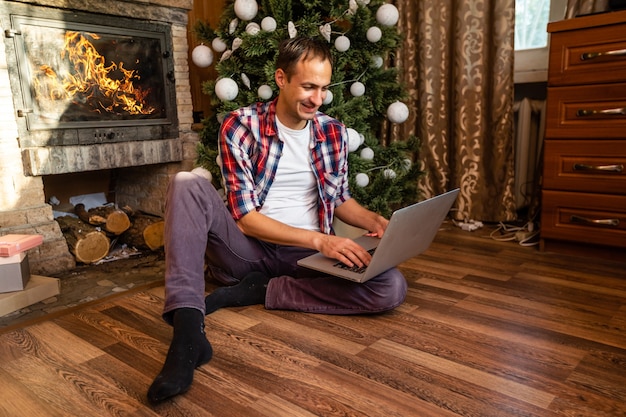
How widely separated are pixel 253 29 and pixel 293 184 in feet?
2.68

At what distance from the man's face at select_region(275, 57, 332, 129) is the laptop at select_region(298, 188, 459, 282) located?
0.42 meters

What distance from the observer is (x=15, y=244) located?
1595 millimetres

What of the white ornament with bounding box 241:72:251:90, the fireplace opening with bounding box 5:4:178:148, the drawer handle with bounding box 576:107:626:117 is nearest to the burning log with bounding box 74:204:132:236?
the fireplace opening with bounding box 5:4:178:148

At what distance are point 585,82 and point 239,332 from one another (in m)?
1.54

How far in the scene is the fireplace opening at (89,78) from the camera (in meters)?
1.97

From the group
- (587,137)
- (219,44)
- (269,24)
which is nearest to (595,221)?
(587,137)

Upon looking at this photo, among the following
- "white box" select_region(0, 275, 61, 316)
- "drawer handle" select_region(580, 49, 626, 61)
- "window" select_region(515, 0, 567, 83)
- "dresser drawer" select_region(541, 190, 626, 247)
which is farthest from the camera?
"window" select_region(515, 0, 567, 83)

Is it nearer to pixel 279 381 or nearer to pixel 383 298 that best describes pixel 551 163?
pixel 383 298

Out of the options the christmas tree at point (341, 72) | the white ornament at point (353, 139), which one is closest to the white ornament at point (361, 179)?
the christmas tree at point (341, 72)

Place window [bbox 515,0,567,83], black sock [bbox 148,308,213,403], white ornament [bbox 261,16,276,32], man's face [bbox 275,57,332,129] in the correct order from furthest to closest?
window [bbox 515,0,567,83] < white ornament [bbox 261,16,276,32] < man's face [bbox 275,57,332,129] < black sock [bbox 148,308,213,403]

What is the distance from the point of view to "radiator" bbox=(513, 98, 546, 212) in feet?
8.07

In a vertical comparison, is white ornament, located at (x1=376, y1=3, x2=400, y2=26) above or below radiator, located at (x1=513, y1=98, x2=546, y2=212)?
above

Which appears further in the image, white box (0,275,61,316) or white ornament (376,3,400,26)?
white ornament (376,3,400,26)

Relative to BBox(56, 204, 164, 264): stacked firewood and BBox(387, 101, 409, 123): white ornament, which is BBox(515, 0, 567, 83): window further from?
BBox(56, 204, 164, 264): stacked firewood
